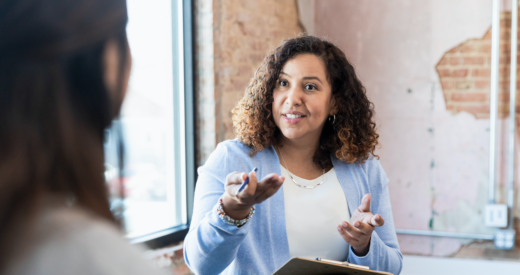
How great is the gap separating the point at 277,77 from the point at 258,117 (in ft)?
0.59

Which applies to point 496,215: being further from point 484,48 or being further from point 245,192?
point 245,192

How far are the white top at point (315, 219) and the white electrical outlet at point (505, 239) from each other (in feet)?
5.94

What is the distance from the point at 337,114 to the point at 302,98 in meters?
0.21

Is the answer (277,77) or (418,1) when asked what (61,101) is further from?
(418,1)

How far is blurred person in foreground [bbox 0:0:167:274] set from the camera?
418 mm

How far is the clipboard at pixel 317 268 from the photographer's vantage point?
45.9 inches

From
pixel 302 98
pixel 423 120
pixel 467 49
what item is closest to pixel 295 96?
pixel 302 98

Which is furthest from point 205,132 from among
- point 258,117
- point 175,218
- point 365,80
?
point 365,80

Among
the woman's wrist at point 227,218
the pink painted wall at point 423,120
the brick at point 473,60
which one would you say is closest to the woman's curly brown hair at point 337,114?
the woman's wrist at point 227,218

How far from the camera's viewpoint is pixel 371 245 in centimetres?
150

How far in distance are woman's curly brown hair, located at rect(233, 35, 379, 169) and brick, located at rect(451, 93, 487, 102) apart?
149 cm

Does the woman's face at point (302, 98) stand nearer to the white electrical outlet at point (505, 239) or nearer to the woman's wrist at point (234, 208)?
the woman's wrist at point (234, 208)

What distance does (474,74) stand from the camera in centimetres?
299

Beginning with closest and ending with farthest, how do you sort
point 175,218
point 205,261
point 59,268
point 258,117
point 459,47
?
point 59,268, point 205,261, point 258,117, point 175,218, point 459,47
